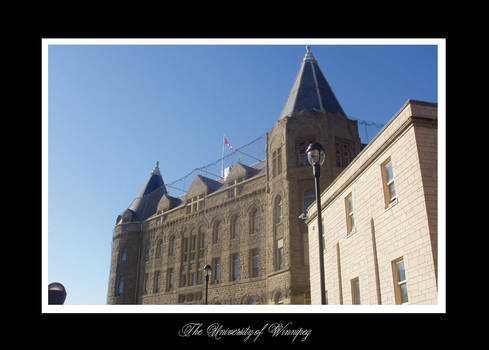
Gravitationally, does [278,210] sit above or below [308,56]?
below

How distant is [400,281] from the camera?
12977 millimetres

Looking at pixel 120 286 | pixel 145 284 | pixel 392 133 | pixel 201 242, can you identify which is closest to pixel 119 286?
pixel 120 286

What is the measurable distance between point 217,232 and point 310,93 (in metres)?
13.4

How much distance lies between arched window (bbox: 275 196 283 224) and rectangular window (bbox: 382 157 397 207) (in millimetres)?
15202

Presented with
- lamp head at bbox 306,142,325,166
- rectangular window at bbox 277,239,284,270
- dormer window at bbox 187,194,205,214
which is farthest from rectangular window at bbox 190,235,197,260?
lamp head at bbox 306,142,325,166

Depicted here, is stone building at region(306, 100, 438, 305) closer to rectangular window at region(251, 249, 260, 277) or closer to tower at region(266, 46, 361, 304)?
tower at region(266, 46, 361, 304)

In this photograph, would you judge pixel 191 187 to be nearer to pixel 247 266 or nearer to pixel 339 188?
pixel 247 266

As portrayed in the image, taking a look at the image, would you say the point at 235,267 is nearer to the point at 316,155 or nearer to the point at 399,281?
the point at 399,281

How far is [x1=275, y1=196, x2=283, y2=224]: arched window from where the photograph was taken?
1153 inches

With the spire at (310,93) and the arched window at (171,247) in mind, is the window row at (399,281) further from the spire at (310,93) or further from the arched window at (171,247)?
the arched window at (171,247)

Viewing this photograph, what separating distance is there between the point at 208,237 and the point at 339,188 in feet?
68.0

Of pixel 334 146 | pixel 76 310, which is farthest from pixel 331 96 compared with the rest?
pixel 76 310

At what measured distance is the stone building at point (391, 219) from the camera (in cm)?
1176
